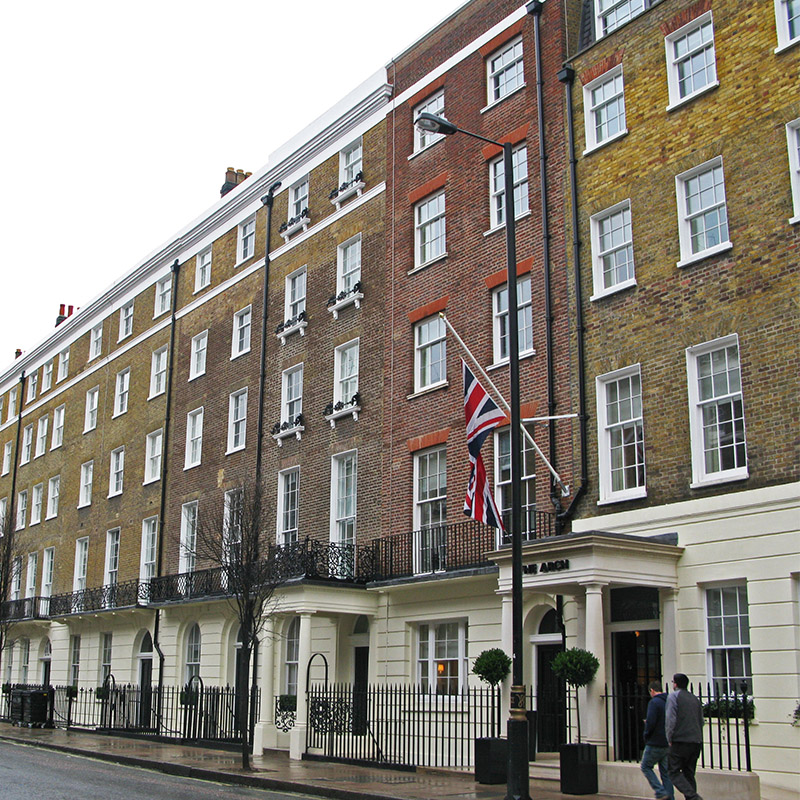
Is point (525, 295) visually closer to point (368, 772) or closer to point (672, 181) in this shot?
point (672, 181)

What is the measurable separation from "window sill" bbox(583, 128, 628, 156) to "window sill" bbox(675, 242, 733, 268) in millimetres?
3221

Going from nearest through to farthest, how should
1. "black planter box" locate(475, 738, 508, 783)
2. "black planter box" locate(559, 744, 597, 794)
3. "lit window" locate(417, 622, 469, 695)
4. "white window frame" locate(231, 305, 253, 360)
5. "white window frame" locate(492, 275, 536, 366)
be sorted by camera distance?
"black planter box" locate(559, 744, 597, 794) < "black planter box" locate(475, 738, 508, 783) < "white window frame" locate(492, 275, 536, 366) < "lit window" locate(417, 622, 469, 695) < "white window frame" locate(231, 305, 253, 360)

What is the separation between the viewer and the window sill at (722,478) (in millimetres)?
16391

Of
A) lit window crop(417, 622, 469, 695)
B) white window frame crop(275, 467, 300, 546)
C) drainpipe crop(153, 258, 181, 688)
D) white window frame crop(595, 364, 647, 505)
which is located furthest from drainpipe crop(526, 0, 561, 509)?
drainpipe crop(153, 258, 181, 688)

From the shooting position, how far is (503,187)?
917 inches

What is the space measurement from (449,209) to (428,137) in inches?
106

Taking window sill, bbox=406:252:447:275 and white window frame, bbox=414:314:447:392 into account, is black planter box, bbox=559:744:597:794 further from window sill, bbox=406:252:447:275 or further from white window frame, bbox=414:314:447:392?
window sill, bbox=406:252:447:275

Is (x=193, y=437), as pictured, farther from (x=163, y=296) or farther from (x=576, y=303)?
(x=576, y=303)

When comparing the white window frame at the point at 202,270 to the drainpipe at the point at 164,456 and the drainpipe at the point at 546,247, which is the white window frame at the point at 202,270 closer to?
the drainpipe at the point at 164,456

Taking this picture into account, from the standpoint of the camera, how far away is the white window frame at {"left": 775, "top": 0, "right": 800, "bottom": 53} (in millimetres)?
17156

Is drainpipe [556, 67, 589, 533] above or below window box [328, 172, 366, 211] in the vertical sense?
below

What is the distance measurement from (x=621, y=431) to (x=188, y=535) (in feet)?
59.1

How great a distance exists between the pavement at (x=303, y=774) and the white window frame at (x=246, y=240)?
14784mm

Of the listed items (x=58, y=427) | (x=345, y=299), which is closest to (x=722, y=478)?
(x=345, y=299)
